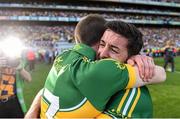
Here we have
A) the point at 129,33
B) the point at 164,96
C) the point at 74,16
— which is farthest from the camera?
the point at 74,16

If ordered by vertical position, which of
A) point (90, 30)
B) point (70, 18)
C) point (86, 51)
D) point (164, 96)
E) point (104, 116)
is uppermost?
point (90, 30)

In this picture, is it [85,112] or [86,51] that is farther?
[86,51]

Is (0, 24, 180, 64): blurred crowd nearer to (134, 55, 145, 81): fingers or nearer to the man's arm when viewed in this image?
the man's arm

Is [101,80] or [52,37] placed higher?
[101,80]

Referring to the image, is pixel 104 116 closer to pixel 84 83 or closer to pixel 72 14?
pixel 84 83

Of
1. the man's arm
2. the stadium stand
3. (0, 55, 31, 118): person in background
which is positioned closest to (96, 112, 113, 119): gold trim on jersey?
the man's arm

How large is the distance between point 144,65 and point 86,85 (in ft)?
1.34

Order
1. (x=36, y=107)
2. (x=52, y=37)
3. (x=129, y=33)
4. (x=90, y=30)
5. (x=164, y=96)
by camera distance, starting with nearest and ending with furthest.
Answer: (x=129, y=33)
(x=90, y=30)
(x=36, y=107)
(x=164, y=96)
(x=52, y=37)

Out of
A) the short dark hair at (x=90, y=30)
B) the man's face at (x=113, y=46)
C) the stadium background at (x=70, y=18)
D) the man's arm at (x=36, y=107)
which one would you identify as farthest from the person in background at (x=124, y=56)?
the stadium background at (x=70, y=18)

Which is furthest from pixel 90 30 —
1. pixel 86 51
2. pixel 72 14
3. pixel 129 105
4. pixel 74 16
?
pixel 72 14

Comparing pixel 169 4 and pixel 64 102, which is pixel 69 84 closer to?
pixel 64 102

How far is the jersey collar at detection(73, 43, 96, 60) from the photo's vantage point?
10.2ft

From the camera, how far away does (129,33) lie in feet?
9.73

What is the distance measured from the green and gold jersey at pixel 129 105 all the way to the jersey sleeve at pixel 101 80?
0.05 meters
